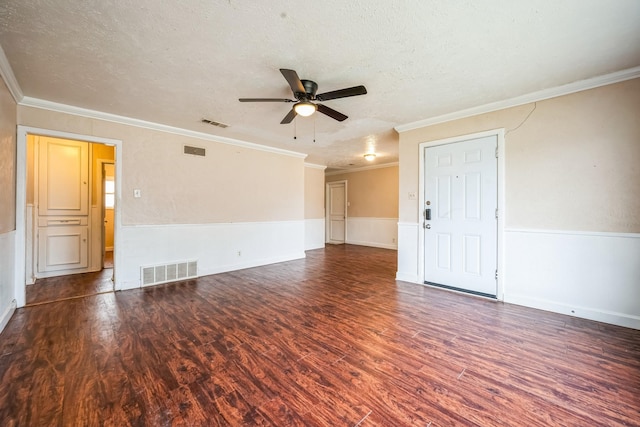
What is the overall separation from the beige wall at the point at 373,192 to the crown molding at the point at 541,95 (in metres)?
3.73

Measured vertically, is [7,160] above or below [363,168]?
below

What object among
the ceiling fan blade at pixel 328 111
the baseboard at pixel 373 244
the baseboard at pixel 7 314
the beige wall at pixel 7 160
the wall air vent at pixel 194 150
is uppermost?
the ceiling fan blade at pixel 328 111

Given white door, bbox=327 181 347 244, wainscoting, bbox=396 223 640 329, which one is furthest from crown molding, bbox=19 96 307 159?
wainscoting, bbox=396 223 640 329

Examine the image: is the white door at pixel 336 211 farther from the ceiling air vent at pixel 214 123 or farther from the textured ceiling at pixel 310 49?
the textured ceiling at pixel 310 49

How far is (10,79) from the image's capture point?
264 centimetres

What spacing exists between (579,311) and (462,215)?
5.13 feet

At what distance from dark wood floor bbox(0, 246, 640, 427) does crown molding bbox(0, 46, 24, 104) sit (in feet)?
8.06

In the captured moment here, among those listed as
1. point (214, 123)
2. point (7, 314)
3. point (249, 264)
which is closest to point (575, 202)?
point (214, 123)

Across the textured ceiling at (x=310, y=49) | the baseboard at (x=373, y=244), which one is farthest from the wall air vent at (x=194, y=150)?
the baseboard at (x=373, y=244)

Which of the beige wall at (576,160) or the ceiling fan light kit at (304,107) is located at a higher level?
the ceiling fan light kit at (304,107)

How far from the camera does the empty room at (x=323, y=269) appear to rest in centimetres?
174

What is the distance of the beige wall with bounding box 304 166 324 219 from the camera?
765 cm

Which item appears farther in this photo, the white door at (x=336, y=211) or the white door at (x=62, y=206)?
the white door at (x=336, y=211)

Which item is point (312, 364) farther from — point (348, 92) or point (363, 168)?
point (363, 168)
